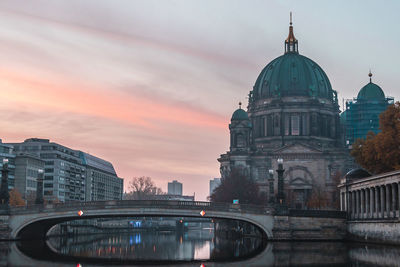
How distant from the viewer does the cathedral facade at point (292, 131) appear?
17288cm

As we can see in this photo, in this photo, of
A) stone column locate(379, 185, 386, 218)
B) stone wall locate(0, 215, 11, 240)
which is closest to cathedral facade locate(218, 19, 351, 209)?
stone column locate(379, 185, 386, 218)

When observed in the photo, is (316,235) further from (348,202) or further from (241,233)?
(241,233)

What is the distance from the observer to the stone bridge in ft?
291

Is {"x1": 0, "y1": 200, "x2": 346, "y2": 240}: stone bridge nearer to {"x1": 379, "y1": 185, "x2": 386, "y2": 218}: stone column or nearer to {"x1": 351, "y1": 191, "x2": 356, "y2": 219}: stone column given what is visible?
{"x1": 351, "y1": 191, "x2": 356, "y2": 219}: stone column

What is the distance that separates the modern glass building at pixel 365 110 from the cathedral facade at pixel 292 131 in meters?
3.94

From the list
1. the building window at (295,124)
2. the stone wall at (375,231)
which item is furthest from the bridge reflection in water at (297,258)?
the building window at (295,124)

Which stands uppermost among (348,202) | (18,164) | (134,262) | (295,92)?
(295,92)

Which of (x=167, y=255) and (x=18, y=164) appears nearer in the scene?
(x=167, y=255)

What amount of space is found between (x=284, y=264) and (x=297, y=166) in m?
119

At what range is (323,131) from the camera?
188 meters

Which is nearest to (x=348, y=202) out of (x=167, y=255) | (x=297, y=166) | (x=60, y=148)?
(x=167, y=255)

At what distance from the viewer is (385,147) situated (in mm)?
93000

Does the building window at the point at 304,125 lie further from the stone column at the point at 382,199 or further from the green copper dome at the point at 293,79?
the stone column at the point at 382,199

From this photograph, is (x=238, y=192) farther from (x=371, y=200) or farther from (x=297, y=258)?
(x=297, y=258)
